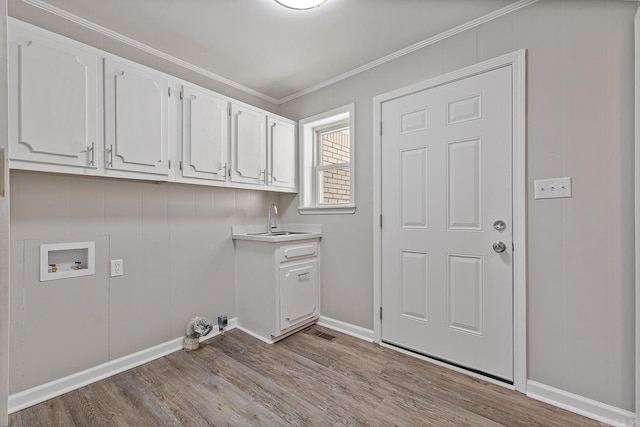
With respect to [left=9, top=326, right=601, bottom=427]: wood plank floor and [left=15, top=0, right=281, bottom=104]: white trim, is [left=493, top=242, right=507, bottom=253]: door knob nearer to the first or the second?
[left=9, top=326, right=601, bottom=427]: wood plank floor

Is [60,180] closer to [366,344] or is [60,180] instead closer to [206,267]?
[206,267]

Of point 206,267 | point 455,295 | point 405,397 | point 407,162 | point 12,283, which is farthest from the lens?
point 206,267

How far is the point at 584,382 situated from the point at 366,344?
1.37 meters

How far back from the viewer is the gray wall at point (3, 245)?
21.6 inches

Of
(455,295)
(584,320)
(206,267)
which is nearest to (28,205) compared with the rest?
(206,267)

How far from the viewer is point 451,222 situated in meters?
2.02

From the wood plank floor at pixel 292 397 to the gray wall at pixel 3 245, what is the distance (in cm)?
119

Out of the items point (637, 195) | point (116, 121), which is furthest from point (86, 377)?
point (637, 195)

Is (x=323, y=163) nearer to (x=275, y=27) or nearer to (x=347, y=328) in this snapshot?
(x=275, y=27)

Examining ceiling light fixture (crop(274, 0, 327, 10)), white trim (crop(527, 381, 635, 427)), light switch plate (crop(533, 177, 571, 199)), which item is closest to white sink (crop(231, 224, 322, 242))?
ceiling light fixture (crop(274, 0, 327, 10))

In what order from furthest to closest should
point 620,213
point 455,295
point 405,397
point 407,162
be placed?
point 407,162 < point 455,295 < point 405,397 < point 620,213

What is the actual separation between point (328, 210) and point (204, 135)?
1.29 metres

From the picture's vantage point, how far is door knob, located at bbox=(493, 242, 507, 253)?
1806 mm

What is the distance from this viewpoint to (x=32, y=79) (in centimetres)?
147
